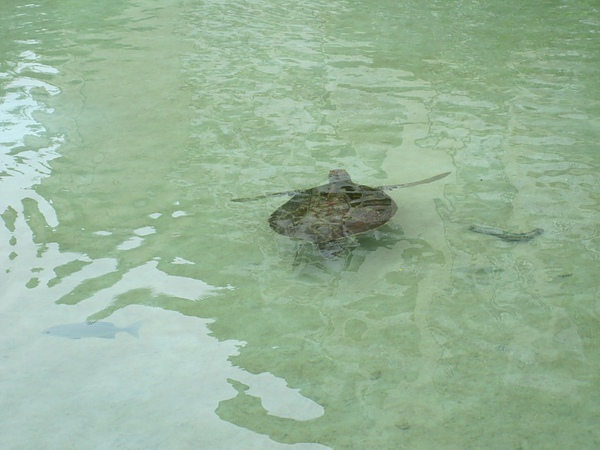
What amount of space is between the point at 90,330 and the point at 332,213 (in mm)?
1165

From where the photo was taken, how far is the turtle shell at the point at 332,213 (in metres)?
3.22

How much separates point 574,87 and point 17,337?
458 centimetres

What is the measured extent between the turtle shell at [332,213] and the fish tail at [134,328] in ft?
2.42

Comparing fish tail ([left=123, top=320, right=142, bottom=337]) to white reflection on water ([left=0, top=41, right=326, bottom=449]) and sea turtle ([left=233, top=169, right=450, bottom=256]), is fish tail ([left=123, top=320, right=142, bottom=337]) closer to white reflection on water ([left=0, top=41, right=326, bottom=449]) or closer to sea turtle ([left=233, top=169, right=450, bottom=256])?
white reflection on water ([left=0, top=41, right=326, bottom=449])

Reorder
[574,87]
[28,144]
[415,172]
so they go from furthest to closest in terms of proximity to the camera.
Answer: [574,87], [28,144], [415,172]

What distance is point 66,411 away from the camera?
8.33 ft

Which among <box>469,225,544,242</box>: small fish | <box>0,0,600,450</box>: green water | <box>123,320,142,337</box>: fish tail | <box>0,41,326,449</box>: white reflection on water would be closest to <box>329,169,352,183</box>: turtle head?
<box>0,0,600,450</box>: green water

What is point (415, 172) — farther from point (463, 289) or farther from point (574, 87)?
point (574, 87)

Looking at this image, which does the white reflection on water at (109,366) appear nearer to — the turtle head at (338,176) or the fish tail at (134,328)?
the fish tail at (134,328)

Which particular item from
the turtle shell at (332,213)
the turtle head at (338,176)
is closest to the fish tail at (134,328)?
the turtle shell at (332,213)

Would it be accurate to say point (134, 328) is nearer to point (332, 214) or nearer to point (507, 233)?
point (332, 214)

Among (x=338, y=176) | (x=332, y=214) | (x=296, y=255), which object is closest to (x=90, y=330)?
(x=296, y=255)

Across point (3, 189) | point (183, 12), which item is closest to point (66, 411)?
point (3, 189)

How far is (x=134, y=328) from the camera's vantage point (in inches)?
118
